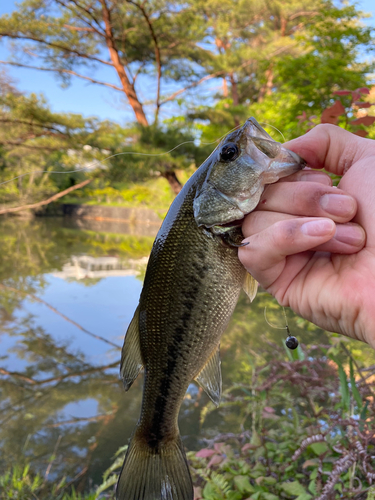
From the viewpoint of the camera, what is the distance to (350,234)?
102cm

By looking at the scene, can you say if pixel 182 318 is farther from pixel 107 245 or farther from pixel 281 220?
pixel 107 245

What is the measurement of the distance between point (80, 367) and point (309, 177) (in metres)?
4.93

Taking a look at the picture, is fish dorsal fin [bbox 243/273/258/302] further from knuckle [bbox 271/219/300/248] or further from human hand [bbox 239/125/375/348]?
knuckle [bbox 271/219/300/248]

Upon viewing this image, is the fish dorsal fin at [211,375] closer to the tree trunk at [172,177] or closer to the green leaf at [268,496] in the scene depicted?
the green leaf at [268,496]

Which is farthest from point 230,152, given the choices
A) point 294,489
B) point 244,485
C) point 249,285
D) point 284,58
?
point 284,58

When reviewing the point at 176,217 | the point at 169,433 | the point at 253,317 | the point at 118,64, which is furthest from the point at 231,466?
the point at 118,64

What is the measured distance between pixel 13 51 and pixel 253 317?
1041 cm

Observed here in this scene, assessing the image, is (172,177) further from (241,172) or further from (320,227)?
(320,227)

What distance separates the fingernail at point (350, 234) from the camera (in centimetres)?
102

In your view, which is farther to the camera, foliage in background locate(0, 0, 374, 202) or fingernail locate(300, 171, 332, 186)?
foliage in background locate(0, 0, 374, 202)

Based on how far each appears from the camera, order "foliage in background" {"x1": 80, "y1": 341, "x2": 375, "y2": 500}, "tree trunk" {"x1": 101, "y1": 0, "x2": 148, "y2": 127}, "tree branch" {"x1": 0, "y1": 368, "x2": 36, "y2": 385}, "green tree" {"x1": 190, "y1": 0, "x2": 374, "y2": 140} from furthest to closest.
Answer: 1. "tree trunk" {"x1": 101, "y1": 0, "x2": 148, "y2": 127}
2. "green tree" {"x1": 190, "y1": 0, "x2": 374, "y2": 140}
3. "tree branch" {"x1": 0, "y1": 368, "x2": 36, "y2": 385}
4. "foliage in background" {"x1": 80, "y1": 341, "x2": 375, "y2": 500}

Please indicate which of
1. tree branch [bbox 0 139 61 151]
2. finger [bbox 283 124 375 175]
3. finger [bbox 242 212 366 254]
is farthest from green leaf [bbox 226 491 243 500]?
tree branch [bbox 0 139 61 151]

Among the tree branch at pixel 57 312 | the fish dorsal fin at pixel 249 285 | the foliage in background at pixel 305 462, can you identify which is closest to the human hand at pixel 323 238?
the fish dorsal fin at pixel 249 285

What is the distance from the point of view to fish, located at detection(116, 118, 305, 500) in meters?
1.10
